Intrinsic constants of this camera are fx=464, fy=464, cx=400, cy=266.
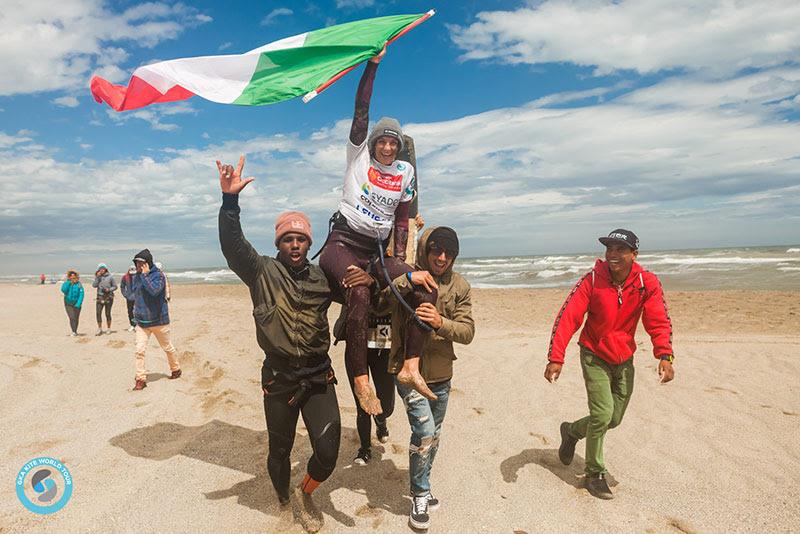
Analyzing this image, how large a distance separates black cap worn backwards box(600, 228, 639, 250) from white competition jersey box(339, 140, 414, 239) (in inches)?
75.4

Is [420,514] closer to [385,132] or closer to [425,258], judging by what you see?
[425,258]

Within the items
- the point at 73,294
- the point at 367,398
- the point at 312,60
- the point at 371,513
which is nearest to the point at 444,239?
the point at 367,398

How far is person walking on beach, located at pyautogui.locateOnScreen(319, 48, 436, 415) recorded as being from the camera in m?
3.51

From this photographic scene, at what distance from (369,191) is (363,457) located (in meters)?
2.85

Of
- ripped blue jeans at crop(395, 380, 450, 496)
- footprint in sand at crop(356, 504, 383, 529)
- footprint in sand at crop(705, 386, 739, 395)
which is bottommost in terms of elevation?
footprint in sand at crop(705, 386, 739, 395)

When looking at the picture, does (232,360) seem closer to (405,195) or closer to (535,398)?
(535,398)

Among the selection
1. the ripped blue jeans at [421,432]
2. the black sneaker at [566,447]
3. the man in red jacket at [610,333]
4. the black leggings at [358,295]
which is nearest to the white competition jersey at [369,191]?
the black leggings at [358,295]

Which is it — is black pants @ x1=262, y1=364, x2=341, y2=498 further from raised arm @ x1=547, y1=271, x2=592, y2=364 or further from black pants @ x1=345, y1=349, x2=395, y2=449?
raised arm @ x1=547, y1=271, x2=592, y2=364

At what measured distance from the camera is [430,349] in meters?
3.73

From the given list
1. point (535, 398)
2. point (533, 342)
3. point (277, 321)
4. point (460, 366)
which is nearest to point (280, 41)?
point (277, 321)

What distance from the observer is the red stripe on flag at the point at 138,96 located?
4.22m

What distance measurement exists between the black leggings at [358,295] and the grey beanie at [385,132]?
758 mm

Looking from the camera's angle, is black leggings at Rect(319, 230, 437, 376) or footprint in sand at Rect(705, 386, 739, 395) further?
footprint in sand at Rect(705, 386, 739, 395)

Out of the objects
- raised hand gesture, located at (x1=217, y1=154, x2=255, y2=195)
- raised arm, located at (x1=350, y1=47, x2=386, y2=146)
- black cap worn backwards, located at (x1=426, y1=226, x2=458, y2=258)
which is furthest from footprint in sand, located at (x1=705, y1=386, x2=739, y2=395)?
raised hand gesture, located at (x1=217, y1=154, x2=255, y2=195)
